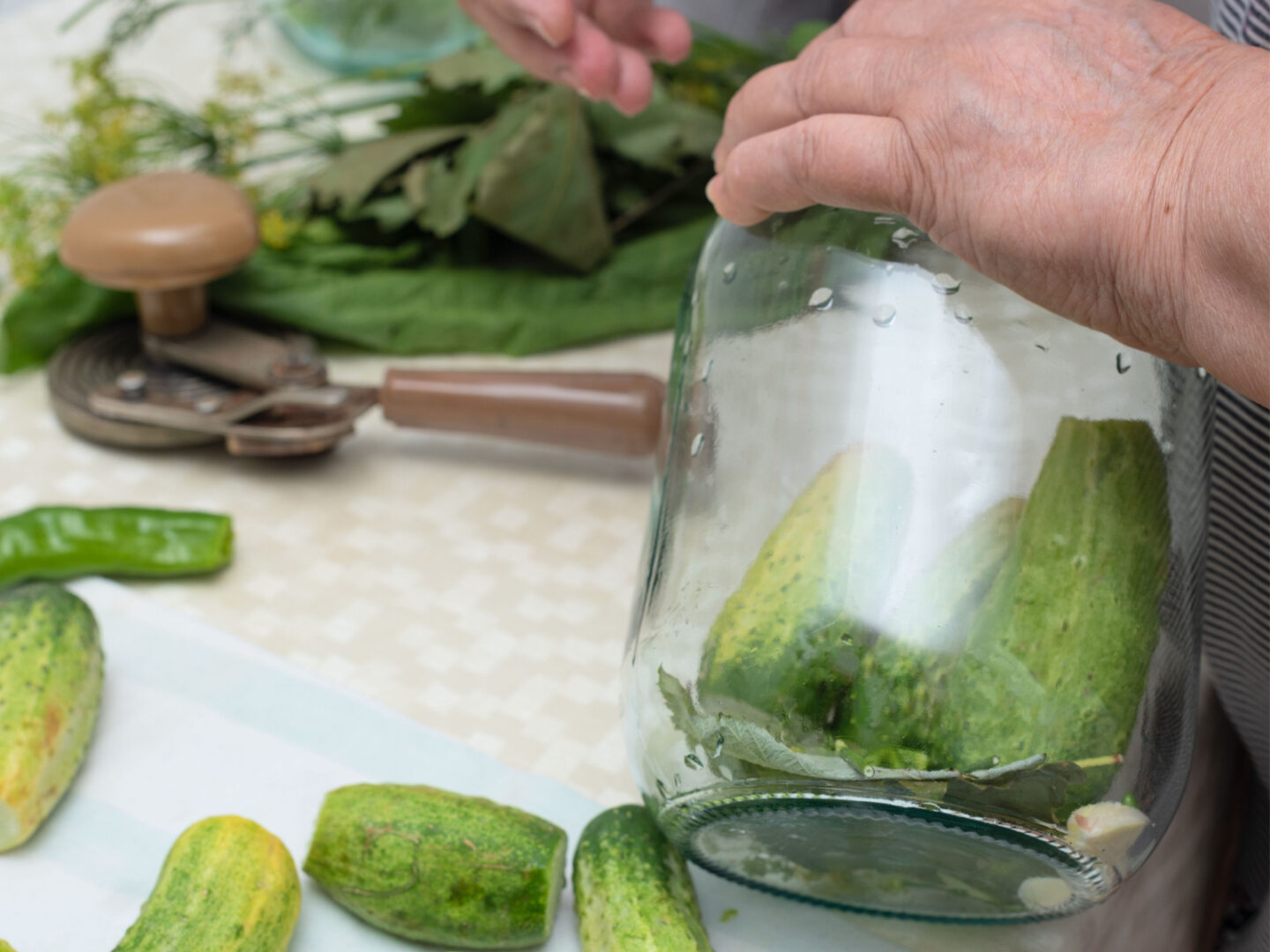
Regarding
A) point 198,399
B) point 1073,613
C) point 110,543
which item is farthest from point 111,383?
point 1073,613

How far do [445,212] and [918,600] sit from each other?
0.89 meters

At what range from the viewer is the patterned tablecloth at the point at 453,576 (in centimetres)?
81

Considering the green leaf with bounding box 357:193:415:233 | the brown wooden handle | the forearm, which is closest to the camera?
the forearm

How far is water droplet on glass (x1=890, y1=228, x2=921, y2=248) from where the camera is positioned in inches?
24.1

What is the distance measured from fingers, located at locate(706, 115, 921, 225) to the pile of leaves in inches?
26.1

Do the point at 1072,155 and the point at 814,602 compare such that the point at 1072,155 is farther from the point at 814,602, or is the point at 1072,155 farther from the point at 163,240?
the point at 163,240

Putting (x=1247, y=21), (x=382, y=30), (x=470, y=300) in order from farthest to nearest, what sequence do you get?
(x=382, y=30) < (x=470, y=300) < (x=1247, y=21)

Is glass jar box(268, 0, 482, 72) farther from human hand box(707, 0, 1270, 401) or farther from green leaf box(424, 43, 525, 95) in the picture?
human hand box(707, 0, 1270, 401)

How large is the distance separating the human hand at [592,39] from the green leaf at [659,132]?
341 mm

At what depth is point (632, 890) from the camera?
0.60 m

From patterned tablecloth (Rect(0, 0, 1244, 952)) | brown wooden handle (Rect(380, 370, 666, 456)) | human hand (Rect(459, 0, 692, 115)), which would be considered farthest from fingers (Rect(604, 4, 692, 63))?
patterned tablecloth (Rect(0, 0, 1244, 952))

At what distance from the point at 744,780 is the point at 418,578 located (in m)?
0.49

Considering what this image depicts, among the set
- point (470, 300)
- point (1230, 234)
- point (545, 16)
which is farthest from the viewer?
point (470, 300)

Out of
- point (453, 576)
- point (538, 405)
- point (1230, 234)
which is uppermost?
point (1230, 234)
